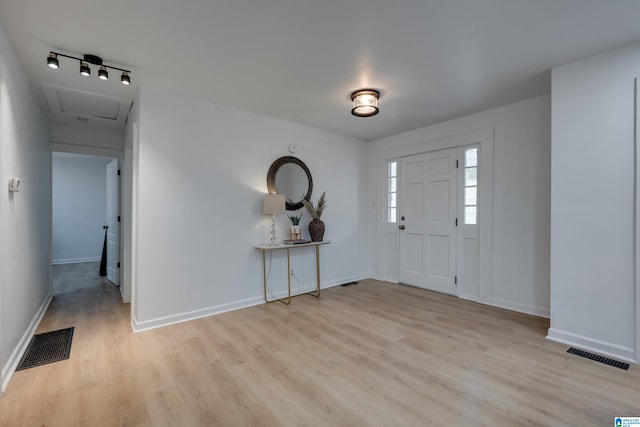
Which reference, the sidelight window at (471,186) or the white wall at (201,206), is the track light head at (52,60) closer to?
the white wall at (201,206)

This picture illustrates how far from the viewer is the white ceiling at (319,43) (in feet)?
6.16

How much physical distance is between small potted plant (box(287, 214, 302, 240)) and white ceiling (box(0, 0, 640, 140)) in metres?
1.61

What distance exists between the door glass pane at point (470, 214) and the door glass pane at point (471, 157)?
1.90ft

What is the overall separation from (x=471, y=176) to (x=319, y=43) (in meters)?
2.76

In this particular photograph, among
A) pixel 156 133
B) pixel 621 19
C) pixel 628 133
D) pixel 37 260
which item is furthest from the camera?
pixel 37 260

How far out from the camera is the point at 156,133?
3.08m

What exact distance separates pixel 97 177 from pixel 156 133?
18.9 feet

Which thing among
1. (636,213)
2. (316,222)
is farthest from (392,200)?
(636,213)

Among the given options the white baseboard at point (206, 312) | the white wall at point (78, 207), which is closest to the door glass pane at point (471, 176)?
the white baseboard at point (206, 312)

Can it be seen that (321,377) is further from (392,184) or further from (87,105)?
(87,105)

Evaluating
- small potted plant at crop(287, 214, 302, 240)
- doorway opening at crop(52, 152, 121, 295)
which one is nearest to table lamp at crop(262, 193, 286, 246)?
small potted plant at crop(287, 214, 302, 240)

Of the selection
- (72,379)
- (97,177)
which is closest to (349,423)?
(72,379)

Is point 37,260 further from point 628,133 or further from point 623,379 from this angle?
point 628,133

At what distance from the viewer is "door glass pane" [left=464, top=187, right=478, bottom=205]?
3.89 metres
